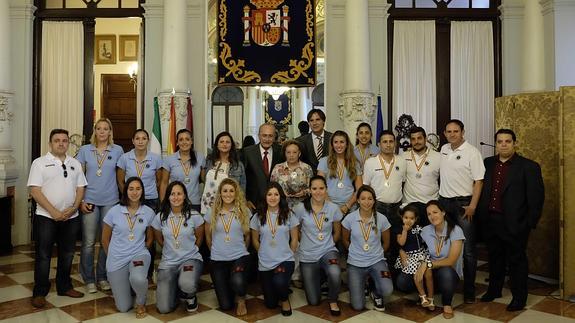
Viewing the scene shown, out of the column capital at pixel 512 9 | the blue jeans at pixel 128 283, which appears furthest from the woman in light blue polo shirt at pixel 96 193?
the column capital at pixel 512 9

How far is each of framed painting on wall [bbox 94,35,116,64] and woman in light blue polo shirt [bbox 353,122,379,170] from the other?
7.67m

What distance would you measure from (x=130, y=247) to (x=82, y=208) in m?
0.69

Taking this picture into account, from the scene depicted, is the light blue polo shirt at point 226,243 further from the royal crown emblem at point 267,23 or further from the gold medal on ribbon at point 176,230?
the royal crown emblem at point 267,23

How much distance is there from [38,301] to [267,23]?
15.5ft

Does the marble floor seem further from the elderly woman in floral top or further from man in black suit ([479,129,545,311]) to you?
the elderly woman in floral top

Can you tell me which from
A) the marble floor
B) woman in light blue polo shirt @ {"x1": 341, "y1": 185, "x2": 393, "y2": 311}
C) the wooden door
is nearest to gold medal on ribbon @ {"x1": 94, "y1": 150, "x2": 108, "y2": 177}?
the marble floor

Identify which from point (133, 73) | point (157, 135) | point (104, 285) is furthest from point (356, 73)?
point (133, 73)

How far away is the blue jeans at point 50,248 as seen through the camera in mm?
3916

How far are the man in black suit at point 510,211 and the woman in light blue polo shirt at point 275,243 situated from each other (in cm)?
168

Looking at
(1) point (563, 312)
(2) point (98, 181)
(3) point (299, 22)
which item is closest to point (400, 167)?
(1) point (563, 312)

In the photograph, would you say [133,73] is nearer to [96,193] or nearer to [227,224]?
[96,193]

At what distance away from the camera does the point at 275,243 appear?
3.91 metres

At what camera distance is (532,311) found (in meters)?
3.82

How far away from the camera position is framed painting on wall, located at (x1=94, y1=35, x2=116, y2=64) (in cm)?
1051
